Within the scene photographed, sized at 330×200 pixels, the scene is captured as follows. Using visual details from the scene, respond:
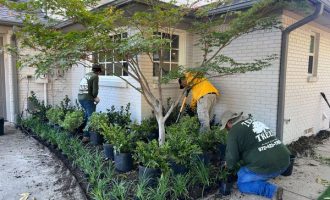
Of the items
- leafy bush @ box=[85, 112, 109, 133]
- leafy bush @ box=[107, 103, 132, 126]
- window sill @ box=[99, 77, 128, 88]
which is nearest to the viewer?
leafy bush @ box=[85, 112, 109, 133]

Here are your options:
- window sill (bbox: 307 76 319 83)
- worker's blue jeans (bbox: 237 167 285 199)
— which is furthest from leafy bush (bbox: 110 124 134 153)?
window sill (bbox: 307 76 319 83)

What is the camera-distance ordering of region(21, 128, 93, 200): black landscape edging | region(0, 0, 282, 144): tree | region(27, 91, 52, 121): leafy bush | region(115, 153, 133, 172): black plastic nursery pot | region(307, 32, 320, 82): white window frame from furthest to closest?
region(27, 91, 52, 121): leafy bush
region(307, 32, 320, 82): white window frame
region(115, 153, 133, 172): black plastic nursery pot
region(21, 128, 93, 200): black landscape edging
region(0, 0, 282, 144): tree

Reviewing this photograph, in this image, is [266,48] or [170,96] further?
[170,96]

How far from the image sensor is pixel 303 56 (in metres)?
5.85

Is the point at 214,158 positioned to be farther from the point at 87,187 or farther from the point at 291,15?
the point at 291,15

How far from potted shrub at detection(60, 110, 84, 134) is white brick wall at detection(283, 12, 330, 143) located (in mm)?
4478

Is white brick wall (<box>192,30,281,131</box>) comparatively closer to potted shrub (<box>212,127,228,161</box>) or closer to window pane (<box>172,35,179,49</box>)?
window pane (<box>172,35,179,49</box>)

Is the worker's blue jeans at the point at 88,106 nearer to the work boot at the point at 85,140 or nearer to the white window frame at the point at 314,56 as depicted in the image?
the work boot at the point at 85,140

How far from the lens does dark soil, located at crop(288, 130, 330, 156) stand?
5502mm

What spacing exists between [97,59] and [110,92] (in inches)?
118

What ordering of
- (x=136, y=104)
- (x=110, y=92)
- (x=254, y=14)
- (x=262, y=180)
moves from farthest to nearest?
(x=110, y=92) < (x=136, y=104) < (x=254, y=14) < (x=262, y=180)

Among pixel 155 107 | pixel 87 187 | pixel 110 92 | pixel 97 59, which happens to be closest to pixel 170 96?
pixel 110 92

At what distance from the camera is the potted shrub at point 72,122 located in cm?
582

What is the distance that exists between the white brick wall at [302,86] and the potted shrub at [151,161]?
3118 mm
